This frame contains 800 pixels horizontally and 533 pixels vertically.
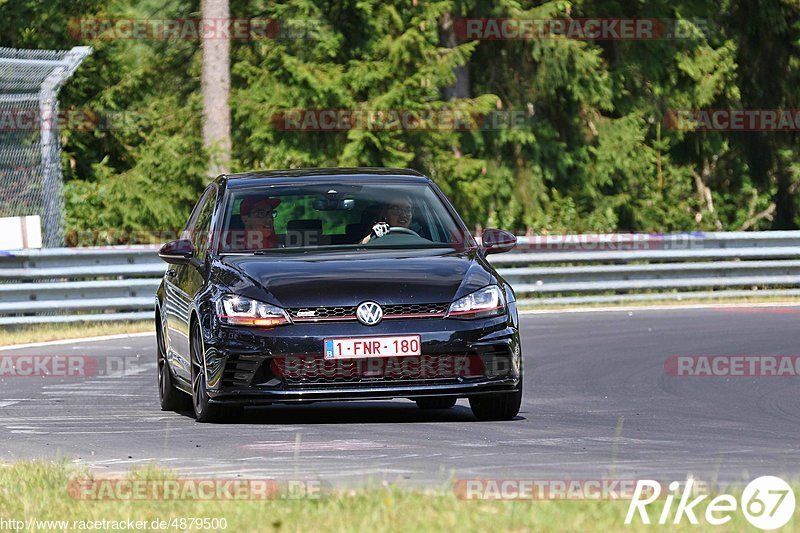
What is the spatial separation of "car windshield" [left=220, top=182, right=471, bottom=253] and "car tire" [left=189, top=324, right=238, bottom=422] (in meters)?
0.68

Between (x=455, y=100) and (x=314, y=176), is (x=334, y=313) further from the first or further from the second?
(x=455, y=100)

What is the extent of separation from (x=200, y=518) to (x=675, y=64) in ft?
108

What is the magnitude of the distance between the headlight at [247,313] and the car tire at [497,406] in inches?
57.8

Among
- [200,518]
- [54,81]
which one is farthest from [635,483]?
[54,81]

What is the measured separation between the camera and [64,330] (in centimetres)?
2114

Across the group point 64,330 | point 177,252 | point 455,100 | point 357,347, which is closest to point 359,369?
point 357,347

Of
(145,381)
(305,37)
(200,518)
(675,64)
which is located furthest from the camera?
(675,64)

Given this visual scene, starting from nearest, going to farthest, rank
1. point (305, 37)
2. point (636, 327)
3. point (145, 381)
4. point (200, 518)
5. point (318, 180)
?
1. point (200, 518)
2. point (318, 180)
3. point (145, 381)
4. point (636, 327)
5. point (305, 37)

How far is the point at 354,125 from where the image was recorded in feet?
102

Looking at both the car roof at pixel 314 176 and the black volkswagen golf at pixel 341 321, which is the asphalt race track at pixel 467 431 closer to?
the black volkswagen golf at pixel 341 321

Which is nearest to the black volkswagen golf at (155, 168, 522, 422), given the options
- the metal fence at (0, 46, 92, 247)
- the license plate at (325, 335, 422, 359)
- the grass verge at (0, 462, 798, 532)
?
the license plate at (325, 335, 422, 359)

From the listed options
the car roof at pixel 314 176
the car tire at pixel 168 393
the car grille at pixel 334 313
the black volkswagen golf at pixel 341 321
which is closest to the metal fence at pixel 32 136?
the car tire at pixel 168 393

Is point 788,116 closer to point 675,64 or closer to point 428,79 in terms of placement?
point 675,64

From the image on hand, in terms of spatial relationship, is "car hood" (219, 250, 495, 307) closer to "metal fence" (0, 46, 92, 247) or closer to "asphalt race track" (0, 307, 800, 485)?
"asphalt race track" (0, 307, 800, 485)
